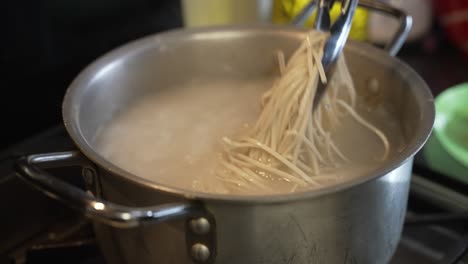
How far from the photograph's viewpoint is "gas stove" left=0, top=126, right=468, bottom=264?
2.59 ft

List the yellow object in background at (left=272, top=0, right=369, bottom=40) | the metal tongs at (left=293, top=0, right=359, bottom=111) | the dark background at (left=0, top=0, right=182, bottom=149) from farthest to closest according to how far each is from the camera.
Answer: the yellow object in background at (left=272, top=0, right=369, bottom=40) → the dark background at (left=0, top=0, right=182, bottom=149) → the metal tongs at (left=293, top=0, right=359, bottom=111)

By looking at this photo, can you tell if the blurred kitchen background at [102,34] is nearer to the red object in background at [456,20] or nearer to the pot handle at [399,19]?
the red object in background at [456,20]

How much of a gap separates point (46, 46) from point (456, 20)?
0.76m

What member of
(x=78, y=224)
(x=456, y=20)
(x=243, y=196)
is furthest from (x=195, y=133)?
A: (x=456, y=20)

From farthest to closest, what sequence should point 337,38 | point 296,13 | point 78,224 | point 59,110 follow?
point 296,13
point 59,110
point 78,224
point 337,38

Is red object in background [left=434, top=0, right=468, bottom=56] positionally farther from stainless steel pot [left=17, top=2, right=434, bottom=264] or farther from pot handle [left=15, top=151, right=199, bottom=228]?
pot handle [left=15, top=151, right=199, bottom=228]

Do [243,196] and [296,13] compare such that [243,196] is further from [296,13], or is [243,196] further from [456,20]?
[456,20]

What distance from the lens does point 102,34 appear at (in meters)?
1.00

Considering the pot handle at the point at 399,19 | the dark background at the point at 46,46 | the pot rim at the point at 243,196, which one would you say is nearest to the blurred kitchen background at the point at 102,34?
the dark background at the point at 46,46

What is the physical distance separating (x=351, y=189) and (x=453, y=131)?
0.51 metres

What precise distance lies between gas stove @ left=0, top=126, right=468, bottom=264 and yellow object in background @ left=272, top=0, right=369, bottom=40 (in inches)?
13.1

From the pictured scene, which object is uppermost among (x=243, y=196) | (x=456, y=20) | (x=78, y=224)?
(x=243, y=196)

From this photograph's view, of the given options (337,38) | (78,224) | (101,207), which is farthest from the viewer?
(78,224)

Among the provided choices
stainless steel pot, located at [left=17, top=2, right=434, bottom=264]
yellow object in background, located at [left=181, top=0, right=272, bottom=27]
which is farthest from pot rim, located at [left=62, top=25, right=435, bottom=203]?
yellow object in background, located at [left=181, top=0, right=272, bottom=27]
